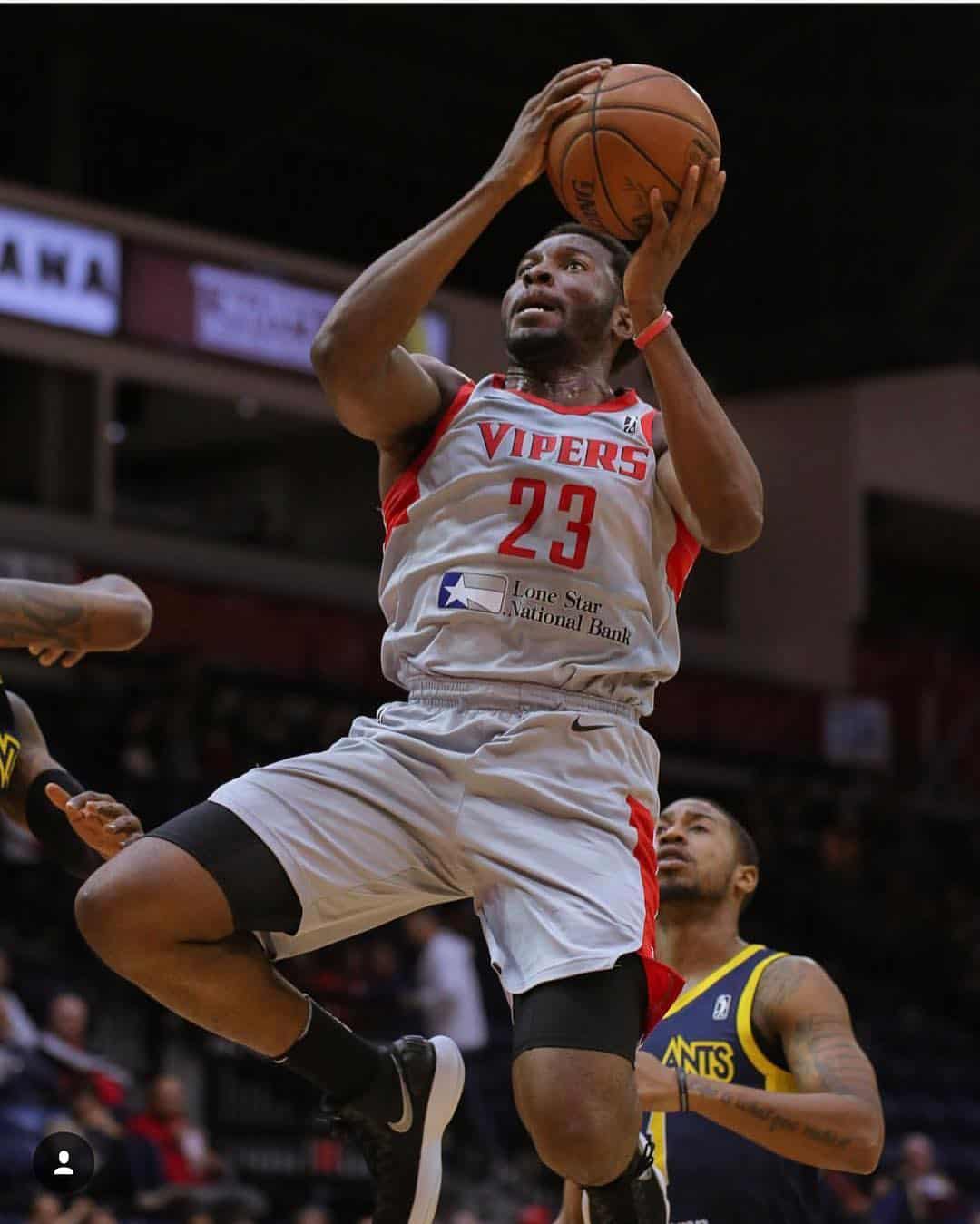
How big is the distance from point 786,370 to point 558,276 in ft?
57.8

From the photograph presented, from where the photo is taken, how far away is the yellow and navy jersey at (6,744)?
5.13 metres

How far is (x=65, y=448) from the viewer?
1781 centimetres

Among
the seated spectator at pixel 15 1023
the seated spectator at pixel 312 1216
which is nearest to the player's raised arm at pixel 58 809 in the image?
the seated spectator at pixel 15 1023

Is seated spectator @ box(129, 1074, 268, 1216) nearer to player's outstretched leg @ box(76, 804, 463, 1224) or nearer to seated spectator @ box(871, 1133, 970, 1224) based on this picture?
seated spectator @ box(871, 1133, 970, 1224)

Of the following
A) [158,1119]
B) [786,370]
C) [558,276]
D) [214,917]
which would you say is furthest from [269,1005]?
[786,370]

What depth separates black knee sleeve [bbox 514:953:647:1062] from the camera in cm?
427

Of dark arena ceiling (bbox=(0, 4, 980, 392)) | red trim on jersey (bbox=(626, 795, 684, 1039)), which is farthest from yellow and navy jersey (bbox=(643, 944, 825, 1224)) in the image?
dark arena ceiling (bbox=(0, 4, 980, 392))

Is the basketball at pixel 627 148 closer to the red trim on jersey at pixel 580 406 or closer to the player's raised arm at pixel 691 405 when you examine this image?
the player's raised arm at pixel 691 405

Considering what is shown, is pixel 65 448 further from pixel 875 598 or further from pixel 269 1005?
pixel 269 1005

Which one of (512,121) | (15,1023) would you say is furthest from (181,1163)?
(512,121)

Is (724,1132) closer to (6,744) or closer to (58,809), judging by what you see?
(58,809)

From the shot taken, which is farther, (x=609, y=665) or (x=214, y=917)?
(x=609, y=665)

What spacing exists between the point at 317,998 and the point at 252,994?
25.0 feet

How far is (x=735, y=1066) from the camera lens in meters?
5.71
